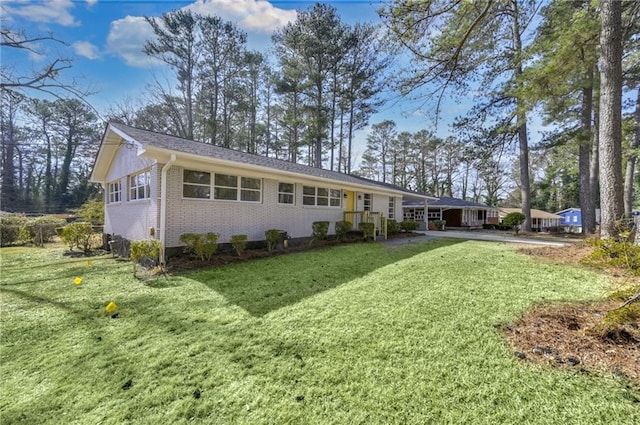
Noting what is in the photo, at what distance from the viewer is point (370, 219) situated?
1261 centimetres

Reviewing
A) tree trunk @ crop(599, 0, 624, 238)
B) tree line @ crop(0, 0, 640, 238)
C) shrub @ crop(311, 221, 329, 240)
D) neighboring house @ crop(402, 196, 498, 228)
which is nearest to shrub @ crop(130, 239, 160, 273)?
tree line @ crop(0, 0, 640, 238)

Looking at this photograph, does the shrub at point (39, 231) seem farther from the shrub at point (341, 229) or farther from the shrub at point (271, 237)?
the shrub at point (341, 229)

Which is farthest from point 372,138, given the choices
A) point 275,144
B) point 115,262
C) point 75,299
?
point 75,299

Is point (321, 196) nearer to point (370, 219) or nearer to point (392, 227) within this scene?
point (370, 219)

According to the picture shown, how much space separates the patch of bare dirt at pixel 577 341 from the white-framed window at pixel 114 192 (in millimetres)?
13020

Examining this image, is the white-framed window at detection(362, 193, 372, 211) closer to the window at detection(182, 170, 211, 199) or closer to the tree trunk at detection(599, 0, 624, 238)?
the window at detection(182, 170, 211, 199)

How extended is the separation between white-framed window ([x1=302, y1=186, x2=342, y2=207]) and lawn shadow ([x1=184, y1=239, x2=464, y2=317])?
3005 millimetres

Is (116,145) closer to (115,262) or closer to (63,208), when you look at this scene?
(115,262)

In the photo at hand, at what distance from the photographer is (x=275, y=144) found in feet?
83.1

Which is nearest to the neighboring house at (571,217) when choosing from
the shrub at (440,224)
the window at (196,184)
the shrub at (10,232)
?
the shrub at (440,224)

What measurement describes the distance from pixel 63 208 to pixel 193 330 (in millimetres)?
37750

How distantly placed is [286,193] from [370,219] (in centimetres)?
441

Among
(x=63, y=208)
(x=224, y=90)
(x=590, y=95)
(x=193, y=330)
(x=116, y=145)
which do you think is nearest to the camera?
(x=193, y=330)

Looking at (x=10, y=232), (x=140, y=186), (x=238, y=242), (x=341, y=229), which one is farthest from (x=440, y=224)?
(x=10, y=232)
